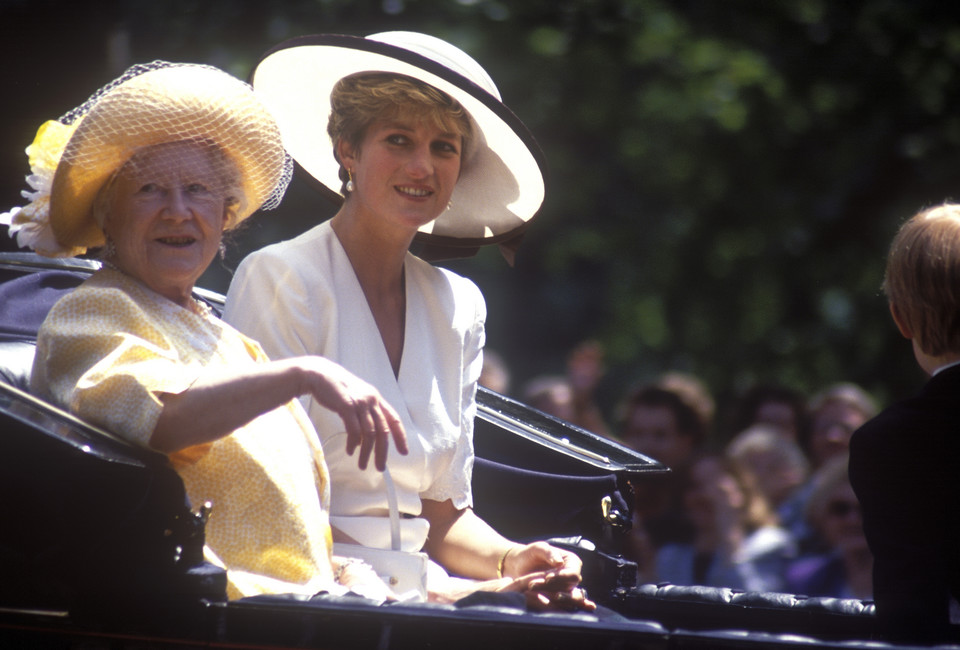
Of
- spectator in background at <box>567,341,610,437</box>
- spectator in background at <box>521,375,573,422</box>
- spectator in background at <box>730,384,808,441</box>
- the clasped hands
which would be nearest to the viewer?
the clasped hands

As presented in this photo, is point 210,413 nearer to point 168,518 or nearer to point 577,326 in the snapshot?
point 168,518

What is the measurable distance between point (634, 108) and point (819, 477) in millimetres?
2015

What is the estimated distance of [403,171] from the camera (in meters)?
2.30

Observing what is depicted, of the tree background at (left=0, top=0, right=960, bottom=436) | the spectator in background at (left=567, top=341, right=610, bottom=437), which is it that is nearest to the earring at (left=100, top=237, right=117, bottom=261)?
the tree background at (left=0, top=0, right=960, bottom=436)

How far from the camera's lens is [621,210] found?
17.5 feet

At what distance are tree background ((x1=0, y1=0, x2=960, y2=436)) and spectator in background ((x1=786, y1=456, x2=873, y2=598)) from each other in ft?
5.63

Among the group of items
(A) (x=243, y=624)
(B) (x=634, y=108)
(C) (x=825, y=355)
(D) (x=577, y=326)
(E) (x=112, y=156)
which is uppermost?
(B) (x=634, y=108)

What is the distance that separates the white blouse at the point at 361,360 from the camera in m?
2.19

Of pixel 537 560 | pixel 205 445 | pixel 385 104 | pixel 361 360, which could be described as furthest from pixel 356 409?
pixel 385 104

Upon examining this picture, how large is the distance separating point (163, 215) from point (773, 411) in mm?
2906

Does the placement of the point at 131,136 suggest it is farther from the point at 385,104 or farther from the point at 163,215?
the point at 385,104

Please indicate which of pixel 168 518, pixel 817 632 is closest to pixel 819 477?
pixel 817 632

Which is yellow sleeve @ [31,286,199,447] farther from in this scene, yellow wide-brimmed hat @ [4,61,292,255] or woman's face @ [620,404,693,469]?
woman's face @ [620,404,693,469]

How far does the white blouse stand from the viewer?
2.19m
